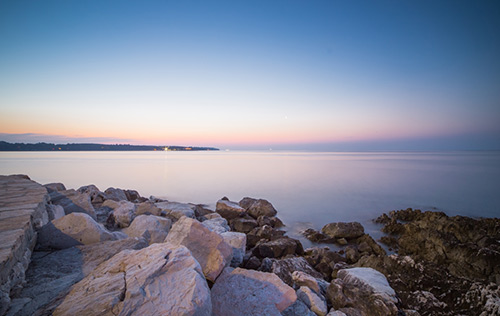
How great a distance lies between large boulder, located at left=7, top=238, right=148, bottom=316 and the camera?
246 centimetres

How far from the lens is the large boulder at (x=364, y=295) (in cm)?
374

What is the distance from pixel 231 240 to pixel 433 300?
4.17 meters

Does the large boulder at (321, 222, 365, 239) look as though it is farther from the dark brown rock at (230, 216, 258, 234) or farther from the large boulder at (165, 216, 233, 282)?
the large boulder at (165, 216, 233, 282)

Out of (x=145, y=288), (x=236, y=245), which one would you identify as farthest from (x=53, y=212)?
(x=145, y=288)

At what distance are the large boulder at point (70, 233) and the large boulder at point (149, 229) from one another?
3.90 ft

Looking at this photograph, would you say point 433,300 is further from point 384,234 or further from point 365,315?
point 384,234

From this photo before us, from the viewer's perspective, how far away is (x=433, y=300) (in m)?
4.50

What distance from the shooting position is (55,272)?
3121mm

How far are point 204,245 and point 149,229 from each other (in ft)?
8.25

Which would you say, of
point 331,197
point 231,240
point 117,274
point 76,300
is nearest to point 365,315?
point 231,240

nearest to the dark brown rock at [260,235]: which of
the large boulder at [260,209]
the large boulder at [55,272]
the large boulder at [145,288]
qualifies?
the large boulder at [260,209]

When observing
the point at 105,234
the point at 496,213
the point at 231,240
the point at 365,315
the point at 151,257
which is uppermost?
the point at 151,257

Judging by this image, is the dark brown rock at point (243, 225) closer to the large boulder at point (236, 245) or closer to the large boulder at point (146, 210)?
the large boulder at point (146, 210)

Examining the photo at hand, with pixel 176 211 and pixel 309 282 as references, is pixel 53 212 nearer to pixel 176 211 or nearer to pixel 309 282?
pixel 176 211
